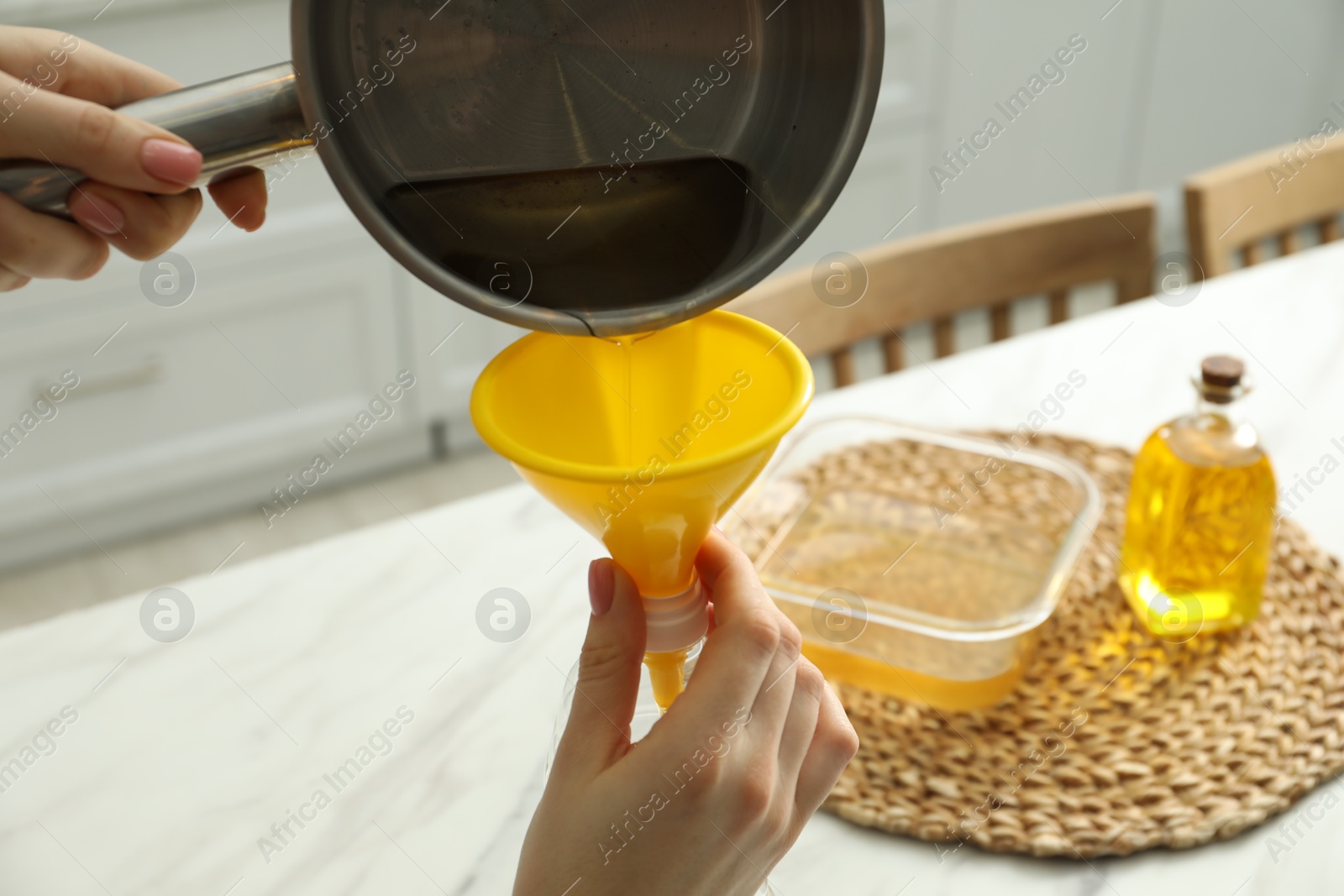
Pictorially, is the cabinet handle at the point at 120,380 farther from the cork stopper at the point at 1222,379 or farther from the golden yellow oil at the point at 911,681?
the cork stopper at the point at 1222,379

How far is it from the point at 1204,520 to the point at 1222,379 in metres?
0.09

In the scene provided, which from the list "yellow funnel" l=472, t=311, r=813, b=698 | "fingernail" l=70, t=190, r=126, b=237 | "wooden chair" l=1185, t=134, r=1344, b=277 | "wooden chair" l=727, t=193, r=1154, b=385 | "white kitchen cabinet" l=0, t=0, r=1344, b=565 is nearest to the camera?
"yellow funnel" l=472, t=311, r=813, b=698

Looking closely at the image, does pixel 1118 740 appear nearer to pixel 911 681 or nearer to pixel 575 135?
pixel 911 681

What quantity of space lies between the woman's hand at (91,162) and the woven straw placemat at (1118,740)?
0.49m

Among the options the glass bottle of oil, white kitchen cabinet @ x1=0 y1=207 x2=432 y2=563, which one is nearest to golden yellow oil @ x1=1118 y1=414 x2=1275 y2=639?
the glass bottle of oil

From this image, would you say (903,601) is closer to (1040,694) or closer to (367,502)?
(1040,694)

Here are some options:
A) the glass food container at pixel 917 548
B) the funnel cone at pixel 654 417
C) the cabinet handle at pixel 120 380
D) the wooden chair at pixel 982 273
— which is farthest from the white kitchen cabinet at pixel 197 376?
the funnel cone at pixel 654 417

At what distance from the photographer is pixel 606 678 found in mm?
536

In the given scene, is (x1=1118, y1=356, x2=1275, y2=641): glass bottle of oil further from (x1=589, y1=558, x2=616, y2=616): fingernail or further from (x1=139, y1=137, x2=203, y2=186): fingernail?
(x1=139, y1=137, x2=203, y2=186): fingernail

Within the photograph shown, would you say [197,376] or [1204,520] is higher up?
[1204,520]

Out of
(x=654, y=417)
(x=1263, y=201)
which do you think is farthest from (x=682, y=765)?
(x=1263, y=201)

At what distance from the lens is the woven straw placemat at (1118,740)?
674 mm

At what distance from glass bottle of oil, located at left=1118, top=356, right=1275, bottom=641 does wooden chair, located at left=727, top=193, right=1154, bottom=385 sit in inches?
13.6

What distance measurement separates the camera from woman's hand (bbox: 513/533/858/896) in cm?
51
